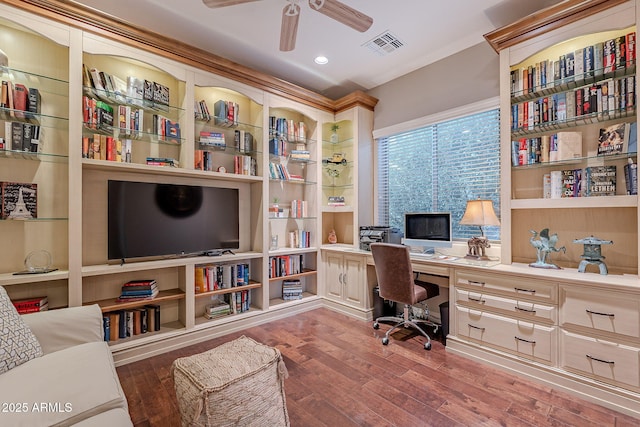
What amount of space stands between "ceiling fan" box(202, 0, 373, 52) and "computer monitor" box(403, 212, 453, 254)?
6.44ft

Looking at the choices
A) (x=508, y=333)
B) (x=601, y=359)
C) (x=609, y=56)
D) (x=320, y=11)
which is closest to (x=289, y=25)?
(x=320, y=11)

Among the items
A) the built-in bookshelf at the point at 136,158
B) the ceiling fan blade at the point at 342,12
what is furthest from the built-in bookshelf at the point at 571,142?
the built-in bookshelf at the point at 136,158

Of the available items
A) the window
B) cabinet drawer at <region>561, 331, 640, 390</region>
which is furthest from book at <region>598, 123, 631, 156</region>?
cabinet drawer at <region>561, 331, 640, 390</region>

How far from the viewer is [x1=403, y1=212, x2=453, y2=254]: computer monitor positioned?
10.0 feet

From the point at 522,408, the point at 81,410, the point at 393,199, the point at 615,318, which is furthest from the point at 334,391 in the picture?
the point at 393,199

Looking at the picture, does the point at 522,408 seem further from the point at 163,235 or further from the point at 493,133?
the point at 163,235

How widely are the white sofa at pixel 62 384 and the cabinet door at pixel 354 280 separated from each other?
2.50 metres

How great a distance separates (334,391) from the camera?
6.75 feet

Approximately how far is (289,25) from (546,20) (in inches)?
81.1

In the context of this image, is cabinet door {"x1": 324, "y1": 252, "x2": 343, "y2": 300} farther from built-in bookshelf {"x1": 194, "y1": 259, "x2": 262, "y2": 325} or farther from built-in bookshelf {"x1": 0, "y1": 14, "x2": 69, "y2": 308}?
built-in bookshelf {"x1": 0, "y1": 14, "x2": 69, "y2": 308}

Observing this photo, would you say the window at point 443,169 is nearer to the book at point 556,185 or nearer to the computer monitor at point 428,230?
the computer monitor at point 428,230

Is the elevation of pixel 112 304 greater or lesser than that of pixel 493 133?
lesser

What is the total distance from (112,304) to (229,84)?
7.98 feet

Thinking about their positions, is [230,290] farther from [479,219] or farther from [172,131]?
[479,219]
